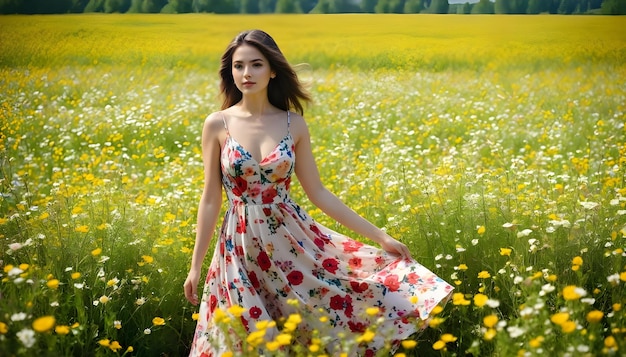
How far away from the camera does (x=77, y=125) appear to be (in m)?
5.31

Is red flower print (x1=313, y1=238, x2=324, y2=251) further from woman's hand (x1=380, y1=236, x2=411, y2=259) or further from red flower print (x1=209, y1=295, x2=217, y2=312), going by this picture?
A: red flower print (x1=209, y1=295, x2=217, y2=312)

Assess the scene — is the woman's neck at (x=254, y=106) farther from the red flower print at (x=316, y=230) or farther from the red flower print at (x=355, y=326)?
the red flower print at (x=355, y=326)

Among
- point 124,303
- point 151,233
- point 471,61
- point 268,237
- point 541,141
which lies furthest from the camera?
point 471,61

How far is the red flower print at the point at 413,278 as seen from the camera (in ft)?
8.24

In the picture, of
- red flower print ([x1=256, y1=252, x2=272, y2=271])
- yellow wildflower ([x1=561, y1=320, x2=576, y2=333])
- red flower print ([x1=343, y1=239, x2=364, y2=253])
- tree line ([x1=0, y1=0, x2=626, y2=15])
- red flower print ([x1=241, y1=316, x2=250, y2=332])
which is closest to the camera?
yellow wildflower ([x1=561, y1=320, x2=576, y2=333])

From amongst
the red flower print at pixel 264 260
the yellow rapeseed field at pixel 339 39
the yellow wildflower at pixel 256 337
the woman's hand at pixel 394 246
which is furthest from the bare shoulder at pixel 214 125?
the yellow rapeseed field at pixel 339 39

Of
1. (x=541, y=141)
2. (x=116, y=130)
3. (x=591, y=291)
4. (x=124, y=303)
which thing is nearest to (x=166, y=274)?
(x=124, y=303)

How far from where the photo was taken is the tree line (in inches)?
205

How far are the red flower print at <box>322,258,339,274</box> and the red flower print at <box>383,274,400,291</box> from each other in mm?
173

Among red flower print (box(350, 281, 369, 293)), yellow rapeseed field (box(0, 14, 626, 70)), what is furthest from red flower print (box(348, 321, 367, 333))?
yellow rapeseed field (box(0, 14, 626, 70))

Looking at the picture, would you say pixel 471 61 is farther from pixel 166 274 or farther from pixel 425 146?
pixel 166 274

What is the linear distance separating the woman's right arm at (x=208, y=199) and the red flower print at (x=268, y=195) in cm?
15

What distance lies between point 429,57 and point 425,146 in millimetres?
1204

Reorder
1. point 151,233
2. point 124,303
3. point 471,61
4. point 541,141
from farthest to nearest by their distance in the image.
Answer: point 471,61
point 541,141
point 151,233
point 124,303
